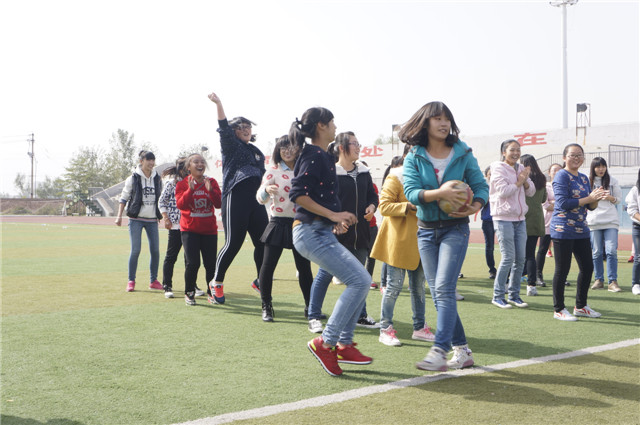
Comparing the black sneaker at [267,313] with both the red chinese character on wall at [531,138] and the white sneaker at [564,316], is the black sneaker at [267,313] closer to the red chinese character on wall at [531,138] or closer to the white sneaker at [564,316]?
the white sneaker at [564,316]

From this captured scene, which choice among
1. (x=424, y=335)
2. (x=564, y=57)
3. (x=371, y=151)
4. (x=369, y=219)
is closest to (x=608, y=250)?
(x=369, y=219)

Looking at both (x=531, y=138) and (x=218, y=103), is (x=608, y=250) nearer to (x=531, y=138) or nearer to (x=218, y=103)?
(x=218, y=103)

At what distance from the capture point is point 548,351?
Answer: 16.5 feet

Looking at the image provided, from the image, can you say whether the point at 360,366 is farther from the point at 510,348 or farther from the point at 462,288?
the point at 462,288

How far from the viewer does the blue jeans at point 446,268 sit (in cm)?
424

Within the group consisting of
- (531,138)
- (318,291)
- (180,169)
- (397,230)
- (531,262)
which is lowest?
(318,291)

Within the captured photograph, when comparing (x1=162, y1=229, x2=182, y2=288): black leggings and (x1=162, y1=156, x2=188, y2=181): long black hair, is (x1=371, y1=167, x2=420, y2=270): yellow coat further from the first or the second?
(x1=162, y1=229, x2=182, y2=288): black leggings

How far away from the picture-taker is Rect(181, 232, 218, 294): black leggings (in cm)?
759

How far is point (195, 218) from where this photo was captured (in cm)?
766

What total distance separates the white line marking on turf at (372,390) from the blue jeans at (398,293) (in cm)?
108

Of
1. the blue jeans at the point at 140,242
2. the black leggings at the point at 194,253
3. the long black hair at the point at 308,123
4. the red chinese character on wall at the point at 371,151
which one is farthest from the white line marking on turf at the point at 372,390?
the red chinese character on wall at the point at 371,151

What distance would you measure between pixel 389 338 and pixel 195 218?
342 cm

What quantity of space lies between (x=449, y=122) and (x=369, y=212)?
2188 millimetres

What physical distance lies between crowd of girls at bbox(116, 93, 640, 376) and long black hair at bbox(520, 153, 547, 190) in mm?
20
